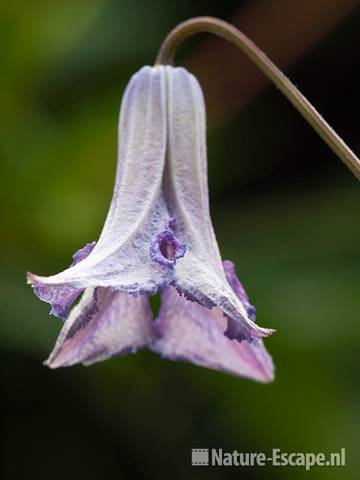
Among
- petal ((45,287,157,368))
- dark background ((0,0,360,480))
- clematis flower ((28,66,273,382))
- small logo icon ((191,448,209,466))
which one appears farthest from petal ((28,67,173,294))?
small logo icon ((191,448,209,466))

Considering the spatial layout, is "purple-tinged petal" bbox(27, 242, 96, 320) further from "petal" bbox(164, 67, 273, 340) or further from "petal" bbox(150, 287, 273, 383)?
"petal" bbox(150, 287, 273, 383)

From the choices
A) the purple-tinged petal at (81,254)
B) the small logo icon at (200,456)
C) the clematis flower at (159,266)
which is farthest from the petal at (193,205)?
the small logo icon at (200,456)

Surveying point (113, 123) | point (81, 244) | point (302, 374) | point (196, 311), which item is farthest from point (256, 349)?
point (113, 123)

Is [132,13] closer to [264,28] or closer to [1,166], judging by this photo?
[264,28]

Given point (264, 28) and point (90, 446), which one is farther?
point (264, 28)

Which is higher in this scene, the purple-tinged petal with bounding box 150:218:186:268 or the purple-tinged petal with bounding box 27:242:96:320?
the purple-tinged petal with bounding box 150:218:186:268
